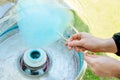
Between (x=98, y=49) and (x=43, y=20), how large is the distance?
0.38 metres

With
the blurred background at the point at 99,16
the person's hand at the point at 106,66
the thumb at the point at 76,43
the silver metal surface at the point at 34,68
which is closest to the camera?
the person's hand at the point at 106,66


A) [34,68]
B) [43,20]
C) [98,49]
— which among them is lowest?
[34,68]

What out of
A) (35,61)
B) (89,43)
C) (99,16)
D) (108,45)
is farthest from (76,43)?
(99,16)

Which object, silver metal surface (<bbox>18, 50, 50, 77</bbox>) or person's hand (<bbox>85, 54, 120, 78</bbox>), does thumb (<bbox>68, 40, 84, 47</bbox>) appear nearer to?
person's hand (<bbox>85, 54, 120, 78</bbox>)

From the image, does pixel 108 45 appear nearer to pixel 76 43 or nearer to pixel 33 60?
pixel 76 43

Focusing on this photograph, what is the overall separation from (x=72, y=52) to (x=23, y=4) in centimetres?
74

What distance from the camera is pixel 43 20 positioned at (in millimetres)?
1908

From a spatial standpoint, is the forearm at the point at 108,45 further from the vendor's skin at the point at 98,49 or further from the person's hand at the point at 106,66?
the person's hand at the point at 106,66

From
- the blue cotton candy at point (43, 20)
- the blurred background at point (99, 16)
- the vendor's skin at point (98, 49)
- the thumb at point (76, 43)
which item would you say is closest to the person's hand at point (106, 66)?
the vendor's skin at point (98, 49)

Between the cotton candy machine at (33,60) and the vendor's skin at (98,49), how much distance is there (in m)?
0.42

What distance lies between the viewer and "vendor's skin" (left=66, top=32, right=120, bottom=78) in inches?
66.7

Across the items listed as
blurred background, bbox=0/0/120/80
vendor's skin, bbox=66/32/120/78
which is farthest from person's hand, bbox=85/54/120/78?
blurred background, bbox=0/0/120/80

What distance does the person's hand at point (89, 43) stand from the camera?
188 cm

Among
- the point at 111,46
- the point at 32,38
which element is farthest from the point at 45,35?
the point at 111,46
